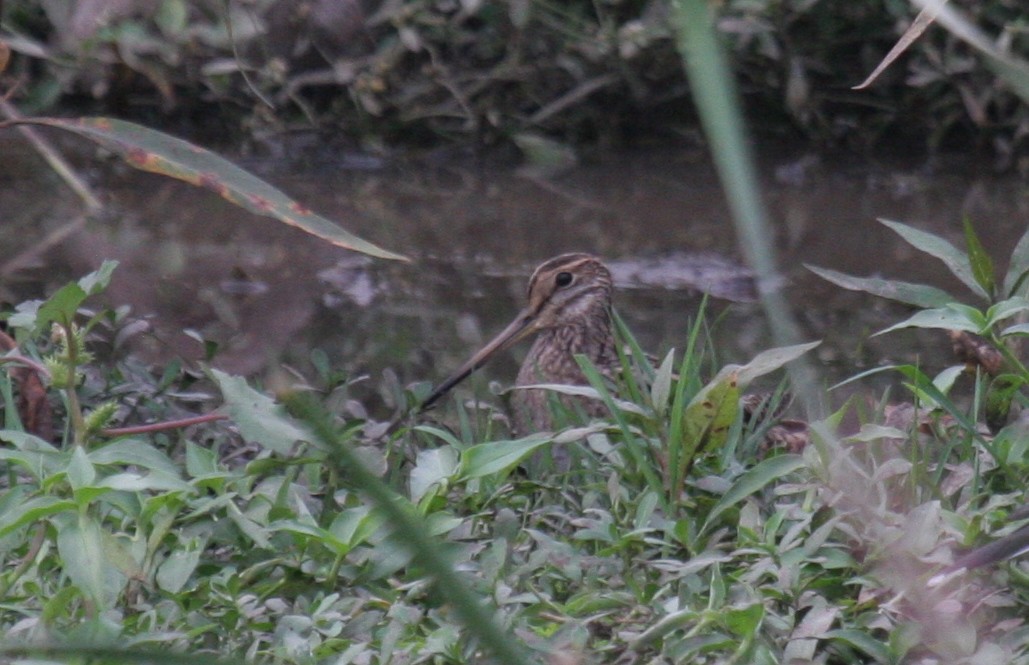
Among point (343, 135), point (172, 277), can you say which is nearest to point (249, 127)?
point (343, 135)

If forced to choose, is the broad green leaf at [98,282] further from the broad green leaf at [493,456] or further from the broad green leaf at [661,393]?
the broad green leaf at [661,393]

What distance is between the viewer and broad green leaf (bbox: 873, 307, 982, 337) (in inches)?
94.6

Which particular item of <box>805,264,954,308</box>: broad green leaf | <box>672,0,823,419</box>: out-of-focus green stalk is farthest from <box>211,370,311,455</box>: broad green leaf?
<box>672,0,823,419</box>: out-of-focus green stalk

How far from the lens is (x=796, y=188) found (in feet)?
20.5

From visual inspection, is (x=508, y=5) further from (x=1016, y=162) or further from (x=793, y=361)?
(x=793, y=361)

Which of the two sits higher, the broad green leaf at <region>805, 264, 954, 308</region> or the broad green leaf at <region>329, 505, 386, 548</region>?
the broad green leaf at <region>805, 264, 954, 308</region>

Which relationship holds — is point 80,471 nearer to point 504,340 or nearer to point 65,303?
point 65,303

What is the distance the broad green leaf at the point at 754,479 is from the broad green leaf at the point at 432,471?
42 cm

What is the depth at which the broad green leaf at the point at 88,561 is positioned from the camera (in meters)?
2.11

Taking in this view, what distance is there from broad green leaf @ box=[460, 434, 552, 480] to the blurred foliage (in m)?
3.98

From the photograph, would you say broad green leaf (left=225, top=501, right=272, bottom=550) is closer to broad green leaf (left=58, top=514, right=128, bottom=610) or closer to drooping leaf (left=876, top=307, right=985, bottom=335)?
broad green leaf (left=58, top=514, right=128, bottom=610)

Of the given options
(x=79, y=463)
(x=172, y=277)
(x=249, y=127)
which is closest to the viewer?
(x=79, y=463)

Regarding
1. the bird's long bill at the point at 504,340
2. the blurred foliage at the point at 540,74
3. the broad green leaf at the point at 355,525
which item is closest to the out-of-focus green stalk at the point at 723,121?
the broad green leaf at the point at 355,525

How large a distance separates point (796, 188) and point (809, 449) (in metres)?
3.82
